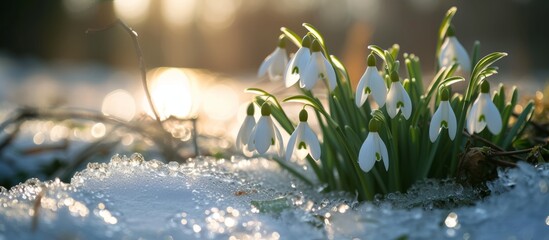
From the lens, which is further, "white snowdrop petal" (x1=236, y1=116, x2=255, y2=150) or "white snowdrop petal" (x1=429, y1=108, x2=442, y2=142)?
"white snowdrop petal" (x1=236, y1=116, x2=255, y2=150)

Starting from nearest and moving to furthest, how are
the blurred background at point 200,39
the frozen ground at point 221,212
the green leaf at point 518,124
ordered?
the frozen ground at point 221,212 → the green leaf at point 518,124 → the blurred background at point 200,39

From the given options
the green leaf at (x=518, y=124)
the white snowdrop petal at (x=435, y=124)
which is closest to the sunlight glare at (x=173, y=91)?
the green leaf at (x=518, y=124)

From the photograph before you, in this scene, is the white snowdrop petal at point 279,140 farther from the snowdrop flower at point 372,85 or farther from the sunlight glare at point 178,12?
the sunlight glare at point 178,12

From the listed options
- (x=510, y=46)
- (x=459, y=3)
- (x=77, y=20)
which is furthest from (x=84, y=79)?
(x=459, y=3)

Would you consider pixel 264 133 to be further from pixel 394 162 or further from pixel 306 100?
pixel 394 162

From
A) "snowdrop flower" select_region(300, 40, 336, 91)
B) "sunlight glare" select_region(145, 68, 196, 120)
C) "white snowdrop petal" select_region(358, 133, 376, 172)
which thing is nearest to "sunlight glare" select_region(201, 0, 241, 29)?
"sunlight glare" select_region(145, 68, 196, 120)

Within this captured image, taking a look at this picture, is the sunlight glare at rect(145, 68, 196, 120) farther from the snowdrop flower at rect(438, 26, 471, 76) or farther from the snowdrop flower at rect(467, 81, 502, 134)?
the snowdrop flower at rect(467, 81, 502, 134)

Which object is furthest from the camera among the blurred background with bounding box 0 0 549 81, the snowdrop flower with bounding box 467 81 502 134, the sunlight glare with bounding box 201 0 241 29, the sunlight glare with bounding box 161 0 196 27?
the sunlight glare with bounding box 201 0 241 29
